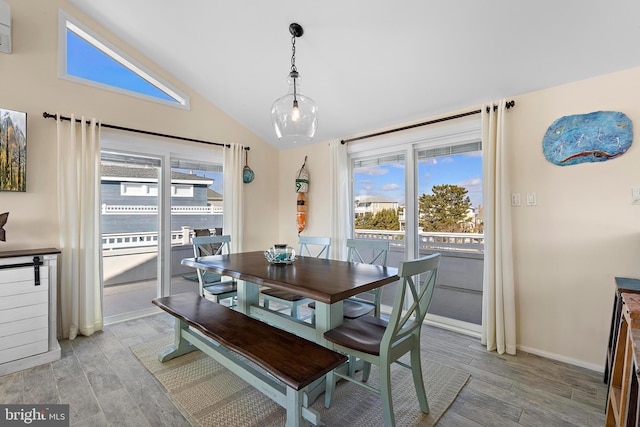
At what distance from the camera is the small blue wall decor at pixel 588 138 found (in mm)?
2238

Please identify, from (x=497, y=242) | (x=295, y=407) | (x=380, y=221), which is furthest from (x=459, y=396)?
(x=380, y=221)

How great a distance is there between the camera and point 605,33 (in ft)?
6.67

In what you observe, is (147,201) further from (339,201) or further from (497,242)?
(497,242)

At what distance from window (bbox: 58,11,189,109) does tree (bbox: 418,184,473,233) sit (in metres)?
3.31

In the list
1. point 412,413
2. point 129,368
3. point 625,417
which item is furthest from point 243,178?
point 625,417

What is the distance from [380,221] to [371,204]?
0.26m

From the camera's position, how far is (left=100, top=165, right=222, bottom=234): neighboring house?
11.2ft

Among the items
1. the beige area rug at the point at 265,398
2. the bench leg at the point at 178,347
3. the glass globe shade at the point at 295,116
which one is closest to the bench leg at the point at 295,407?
the beige area rug at the point at 265,398

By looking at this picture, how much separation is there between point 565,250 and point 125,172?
14.7 ft

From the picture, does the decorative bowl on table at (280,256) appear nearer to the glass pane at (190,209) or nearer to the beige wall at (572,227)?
the glass pane at (190,209)

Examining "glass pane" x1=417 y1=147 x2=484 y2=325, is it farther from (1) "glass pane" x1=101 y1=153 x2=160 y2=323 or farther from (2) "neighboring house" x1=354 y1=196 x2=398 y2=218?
(1) "glass pane" x1=101 y1=153 x2=160 y2=323

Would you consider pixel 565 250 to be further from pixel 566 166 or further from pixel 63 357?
pixel 63 357

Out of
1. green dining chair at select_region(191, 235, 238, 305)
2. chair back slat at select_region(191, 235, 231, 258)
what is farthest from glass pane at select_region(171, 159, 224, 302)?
green dining chair at select_region(191, 235, 238, 305)

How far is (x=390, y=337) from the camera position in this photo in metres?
1.58
